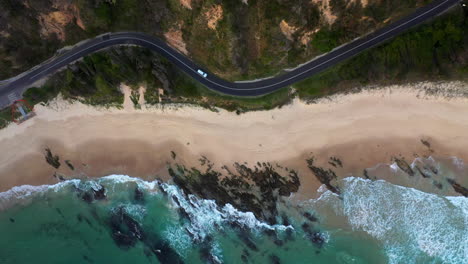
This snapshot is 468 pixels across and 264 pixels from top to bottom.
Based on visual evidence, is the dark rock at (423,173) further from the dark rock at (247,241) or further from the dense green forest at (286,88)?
the dark rock at (247,241)

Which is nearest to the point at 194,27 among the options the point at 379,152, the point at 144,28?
the point at 144,28

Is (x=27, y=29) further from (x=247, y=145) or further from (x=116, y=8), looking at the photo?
(x=247, y=145)

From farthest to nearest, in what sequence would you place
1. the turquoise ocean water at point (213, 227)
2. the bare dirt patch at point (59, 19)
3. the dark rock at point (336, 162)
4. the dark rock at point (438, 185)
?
the dark rock at point (336, 162) → the turquoise ocean water at point (213, 227) → the dark rock at point (438, 185) → the bare dirt patch at point (59, 19)

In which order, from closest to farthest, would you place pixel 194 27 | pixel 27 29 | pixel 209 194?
1. pixel 194 27
2. pixel 27 29
3. pixel 209 194

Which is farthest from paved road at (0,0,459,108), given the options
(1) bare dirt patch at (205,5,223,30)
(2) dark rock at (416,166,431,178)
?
(2) dark rock at (416,166,431,178)

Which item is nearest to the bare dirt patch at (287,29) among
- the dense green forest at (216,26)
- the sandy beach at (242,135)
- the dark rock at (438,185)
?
the dense green forest at (216,26)

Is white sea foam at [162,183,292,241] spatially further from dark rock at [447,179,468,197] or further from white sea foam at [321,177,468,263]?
dark rock at [447,179,468,197]
